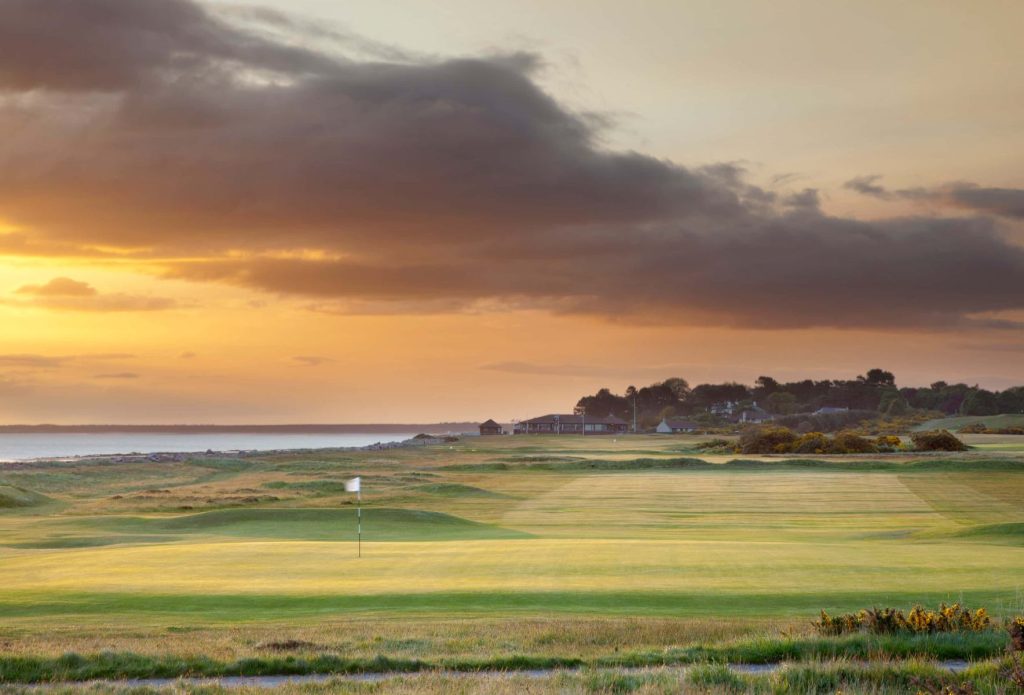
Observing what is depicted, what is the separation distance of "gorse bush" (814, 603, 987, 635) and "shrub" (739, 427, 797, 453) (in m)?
115

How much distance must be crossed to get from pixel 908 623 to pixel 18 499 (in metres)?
57.6

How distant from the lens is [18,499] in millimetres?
58781

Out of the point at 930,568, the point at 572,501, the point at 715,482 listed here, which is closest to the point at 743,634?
the point at 930,568

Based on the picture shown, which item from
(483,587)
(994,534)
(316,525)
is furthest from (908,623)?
(316,525)

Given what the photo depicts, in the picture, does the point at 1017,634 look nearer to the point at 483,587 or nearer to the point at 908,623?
the point at 908,623

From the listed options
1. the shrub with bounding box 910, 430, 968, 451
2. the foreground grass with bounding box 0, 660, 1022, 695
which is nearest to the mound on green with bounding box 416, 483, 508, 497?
the foreground grass with bounding box 0, 660, 1022, 695

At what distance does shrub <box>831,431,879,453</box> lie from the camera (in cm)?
11590

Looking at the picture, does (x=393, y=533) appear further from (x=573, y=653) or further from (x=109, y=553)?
(x=573, y=653)

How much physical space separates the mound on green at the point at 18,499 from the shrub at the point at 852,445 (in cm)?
8757

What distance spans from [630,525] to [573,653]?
30773 millimetres

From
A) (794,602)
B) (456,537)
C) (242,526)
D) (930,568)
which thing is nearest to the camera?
(794,602)

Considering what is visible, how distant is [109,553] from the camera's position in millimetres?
27469

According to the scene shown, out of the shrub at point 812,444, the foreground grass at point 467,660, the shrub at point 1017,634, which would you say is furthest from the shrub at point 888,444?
the shrub at point 1017,634

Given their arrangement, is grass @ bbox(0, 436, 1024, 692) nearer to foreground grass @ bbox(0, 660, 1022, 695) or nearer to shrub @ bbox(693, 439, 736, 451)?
foreground grass @ bbox(0, 660, 1022, 695)
